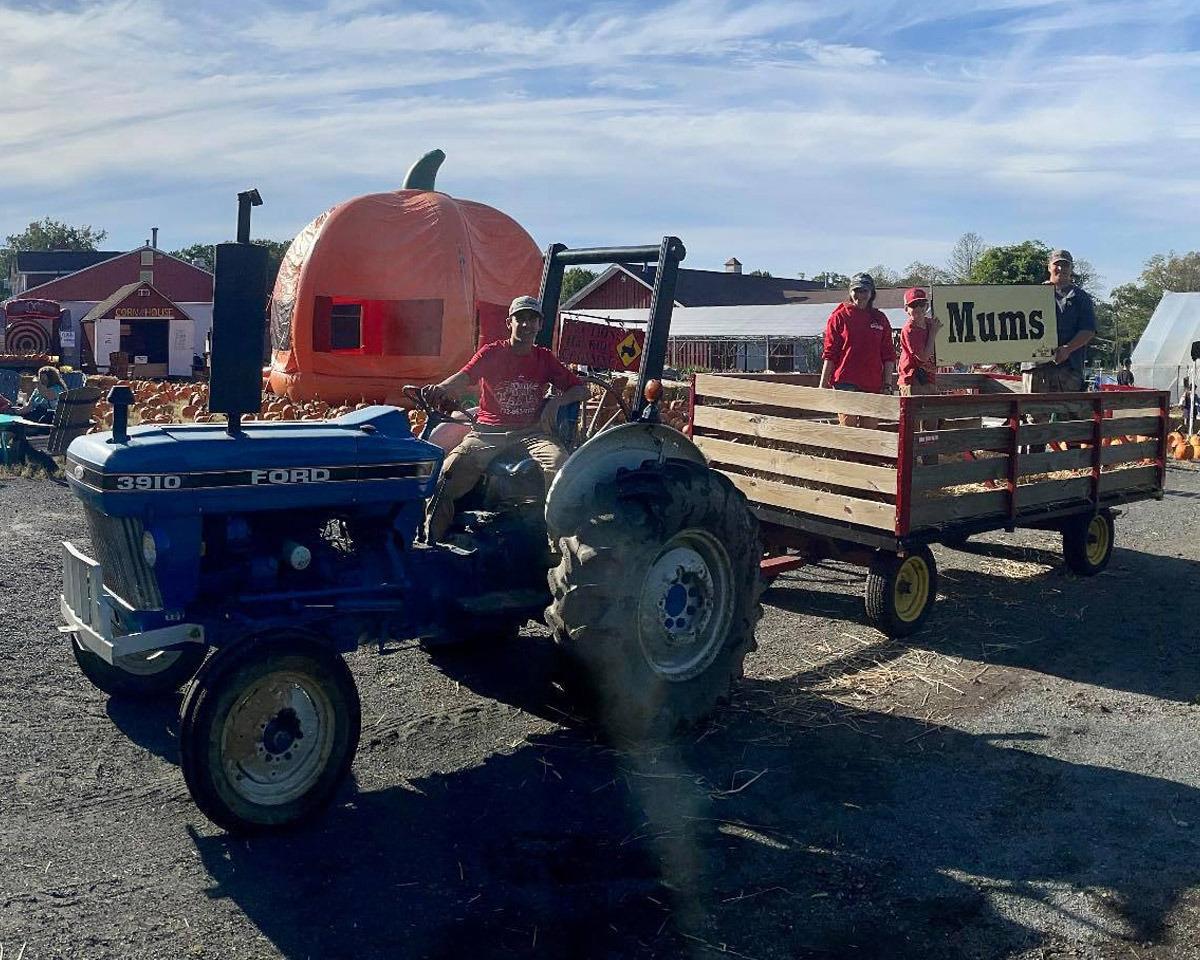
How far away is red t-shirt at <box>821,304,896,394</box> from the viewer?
8.23 metres

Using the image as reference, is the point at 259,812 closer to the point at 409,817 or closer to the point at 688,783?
Answer: the point at 409,817

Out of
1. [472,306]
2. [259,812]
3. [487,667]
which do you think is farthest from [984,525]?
[472,306]

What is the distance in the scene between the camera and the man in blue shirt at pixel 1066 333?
9039 mm

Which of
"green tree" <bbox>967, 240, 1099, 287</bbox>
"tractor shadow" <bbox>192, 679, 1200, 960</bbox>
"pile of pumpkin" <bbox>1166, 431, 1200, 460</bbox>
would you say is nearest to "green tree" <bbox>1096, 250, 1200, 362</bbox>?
"green tree" <bbox>967, 240, 1099, 287</bbox>

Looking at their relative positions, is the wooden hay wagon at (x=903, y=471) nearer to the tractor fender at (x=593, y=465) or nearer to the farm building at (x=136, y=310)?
the tractor fender at (x=593, y=465)

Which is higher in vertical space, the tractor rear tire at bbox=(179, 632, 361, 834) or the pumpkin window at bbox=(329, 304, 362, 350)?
the pumpkin window at bbox=(329, 304, 362, 350)

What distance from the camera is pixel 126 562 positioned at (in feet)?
14.1

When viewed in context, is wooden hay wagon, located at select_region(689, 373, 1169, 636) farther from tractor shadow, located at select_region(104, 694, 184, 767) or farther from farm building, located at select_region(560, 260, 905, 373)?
farm building, located at select_region(560, 260, 905, 373)

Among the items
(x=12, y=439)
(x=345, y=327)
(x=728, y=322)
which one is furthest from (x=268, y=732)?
(x=728, y=322)

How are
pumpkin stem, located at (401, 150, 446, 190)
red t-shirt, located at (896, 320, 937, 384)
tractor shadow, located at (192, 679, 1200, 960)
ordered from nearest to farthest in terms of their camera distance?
tractor shadow, located at (192, 679, 1200, 960) < red t-shirt, located at (896, 320, 937, 384) < pumpkin stem, located at (401, 150, 446, 190)

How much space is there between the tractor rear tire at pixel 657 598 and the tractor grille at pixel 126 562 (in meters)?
1.53

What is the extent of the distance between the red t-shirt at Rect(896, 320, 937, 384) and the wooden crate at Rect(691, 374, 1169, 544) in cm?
82

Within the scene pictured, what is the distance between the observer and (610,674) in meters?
4.77

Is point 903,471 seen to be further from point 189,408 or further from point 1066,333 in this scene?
point 189,408
